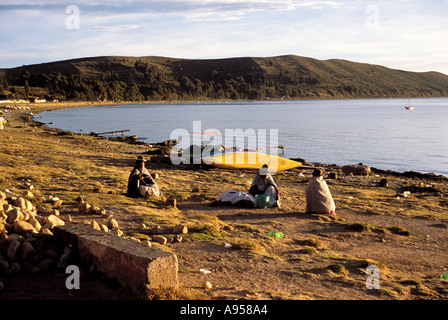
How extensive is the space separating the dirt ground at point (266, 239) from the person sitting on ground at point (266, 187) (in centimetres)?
39

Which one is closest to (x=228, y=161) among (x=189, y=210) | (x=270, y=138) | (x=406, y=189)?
(x=406, y=189)

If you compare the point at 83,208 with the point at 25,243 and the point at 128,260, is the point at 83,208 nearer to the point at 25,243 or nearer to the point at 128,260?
the point at 25,243

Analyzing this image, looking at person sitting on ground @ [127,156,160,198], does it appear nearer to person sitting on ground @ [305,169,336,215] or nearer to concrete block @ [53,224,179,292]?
person sitting on ground @ [305,169,336,215]

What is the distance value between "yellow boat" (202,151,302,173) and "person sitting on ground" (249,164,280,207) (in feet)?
30.4

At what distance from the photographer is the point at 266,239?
30.7 feet

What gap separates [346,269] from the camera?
764 cm

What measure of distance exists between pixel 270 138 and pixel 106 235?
1757 inches

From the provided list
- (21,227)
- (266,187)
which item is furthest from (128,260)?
(266,187)

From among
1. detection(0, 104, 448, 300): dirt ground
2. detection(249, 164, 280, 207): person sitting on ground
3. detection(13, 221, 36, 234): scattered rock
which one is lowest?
detection(0, 104, 448, 300): dirt ground

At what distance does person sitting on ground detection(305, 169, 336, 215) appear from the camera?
12197 mm

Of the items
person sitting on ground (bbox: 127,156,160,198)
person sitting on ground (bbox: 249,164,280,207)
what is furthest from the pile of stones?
person sitting on ground (bbox: 249,164,280,207)

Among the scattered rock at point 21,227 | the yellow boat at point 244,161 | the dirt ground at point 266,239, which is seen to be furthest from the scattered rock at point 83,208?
the yellow boat at point 244,161

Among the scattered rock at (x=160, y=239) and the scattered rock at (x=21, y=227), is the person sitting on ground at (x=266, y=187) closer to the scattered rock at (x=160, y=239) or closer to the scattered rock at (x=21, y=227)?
the scattered rock at (x=160, y=239)
